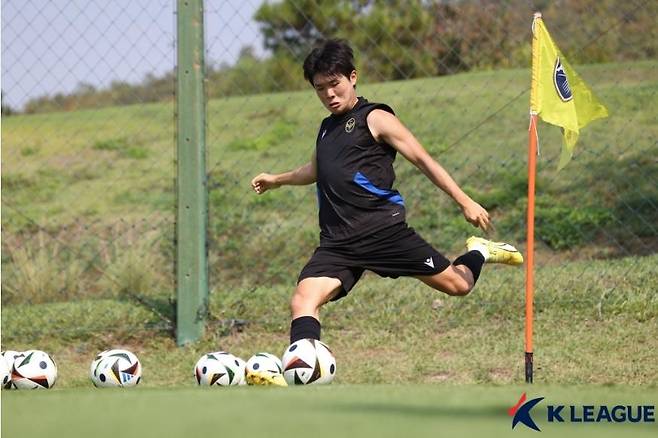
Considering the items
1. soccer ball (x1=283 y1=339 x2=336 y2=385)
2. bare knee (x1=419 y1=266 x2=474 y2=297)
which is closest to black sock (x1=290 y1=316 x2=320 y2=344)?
soccer ball (x1=283 y1=339 x2=336 y2=385)

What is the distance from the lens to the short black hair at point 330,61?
5340 millimetres

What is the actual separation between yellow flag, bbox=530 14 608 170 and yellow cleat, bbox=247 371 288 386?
175 centimetres

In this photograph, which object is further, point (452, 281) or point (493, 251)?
point (493, 251)

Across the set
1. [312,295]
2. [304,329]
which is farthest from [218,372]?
[312,295]

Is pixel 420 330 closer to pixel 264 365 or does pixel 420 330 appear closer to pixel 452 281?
pixel 452 281

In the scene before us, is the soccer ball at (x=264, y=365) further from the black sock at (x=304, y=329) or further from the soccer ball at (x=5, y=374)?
the soccer ball at (x=5, y=374)

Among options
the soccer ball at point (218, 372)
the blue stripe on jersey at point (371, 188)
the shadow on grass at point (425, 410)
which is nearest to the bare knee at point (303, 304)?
the soccer ball at point (218, 372)

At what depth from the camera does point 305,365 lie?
482 centimetres

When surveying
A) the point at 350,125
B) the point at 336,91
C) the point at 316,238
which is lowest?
the point at 316,238

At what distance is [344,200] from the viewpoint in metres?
5.39

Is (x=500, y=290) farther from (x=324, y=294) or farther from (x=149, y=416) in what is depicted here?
(x=149, y=416)

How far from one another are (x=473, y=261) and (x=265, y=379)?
1.54m

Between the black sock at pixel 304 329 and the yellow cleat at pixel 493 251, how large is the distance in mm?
1403

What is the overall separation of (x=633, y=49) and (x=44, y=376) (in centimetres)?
602
